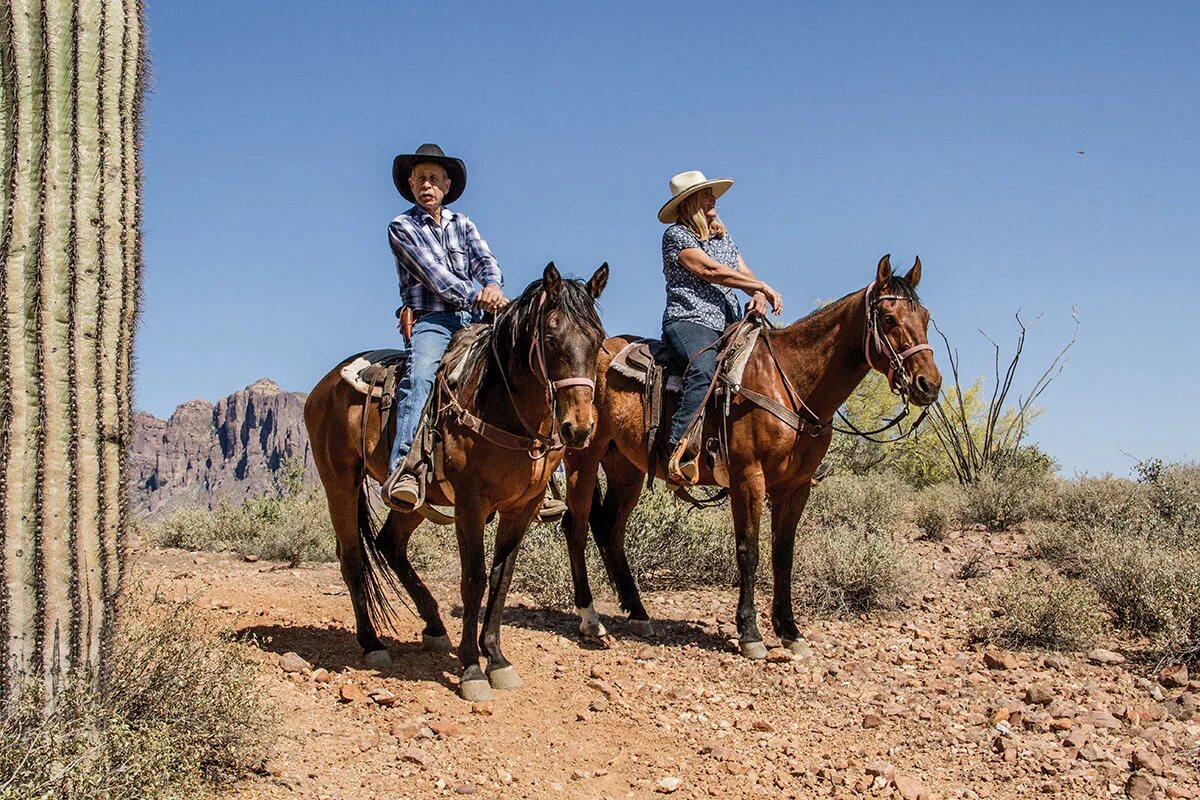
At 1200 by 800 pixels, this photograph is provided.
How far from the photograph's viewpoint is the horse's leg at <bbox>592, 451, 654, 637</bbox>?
7.86 metres

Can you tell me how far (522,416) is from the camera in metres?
5.63

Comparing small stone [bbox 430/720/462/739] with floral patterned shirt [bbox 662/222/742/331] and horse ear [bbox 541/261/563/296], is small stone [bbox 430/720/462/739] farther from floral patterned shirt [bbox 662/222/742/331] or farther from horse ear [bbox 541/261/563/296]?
floral patterned shirt [bbox 662/222/742/331]

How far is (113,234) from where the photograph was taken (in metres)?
3.96

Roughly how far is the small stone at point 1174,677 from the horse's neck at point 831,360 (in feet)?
8.71

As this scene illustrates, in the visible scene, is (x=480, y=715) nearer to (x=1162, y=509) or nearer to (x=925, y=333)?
(x=925, y=333)

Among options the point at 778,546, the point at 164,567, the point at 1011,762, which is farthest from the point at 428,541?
the point at 1011,762

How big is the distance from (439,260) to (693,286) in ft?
7.47

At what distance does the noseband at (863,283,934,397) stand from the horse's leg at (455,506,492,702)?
296cm

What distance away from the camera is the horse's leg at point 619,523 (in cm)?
786

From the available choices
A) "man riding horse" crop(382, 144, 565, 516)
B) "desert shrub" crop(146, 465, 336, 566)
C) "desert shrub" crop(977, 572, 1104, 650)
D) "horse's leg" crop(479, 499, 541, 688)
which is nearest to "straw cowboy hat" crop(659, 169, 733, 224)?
"man riding horse" crop(382, 144, 565, 516)

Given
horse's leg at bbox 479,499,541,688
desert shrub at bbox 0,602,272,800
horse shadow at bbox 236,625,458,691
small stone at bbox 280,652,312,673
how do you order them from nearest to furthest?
desert shrub at bbox 0,602,272,800
small stone at bbox 280,652,312,673
horse's leg at bbox 479,499,541,688
horse shadow at bbox 236,625,458,691

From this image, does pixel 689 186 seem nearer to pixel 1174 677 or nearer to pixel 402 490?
pixel 402 490

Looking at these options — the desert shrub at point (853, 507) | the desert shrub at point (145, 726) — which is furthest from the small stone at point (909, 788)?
the desert shrub at point (853, 507)

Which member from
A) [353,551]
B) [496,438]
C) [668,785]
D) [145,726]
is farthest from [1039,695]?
[145,726]
